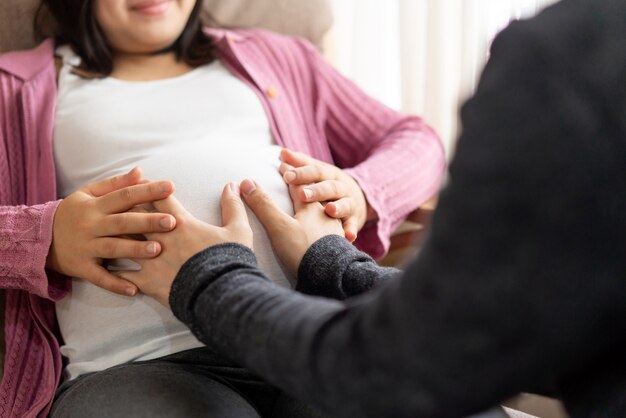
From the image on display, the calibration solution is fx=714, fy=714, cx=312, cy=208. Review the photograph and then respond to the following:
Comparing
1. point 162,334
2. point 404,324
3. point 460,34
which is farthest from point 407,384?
point 460,34

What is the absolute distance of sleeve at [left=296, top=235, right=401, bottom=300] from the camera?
2.89ft

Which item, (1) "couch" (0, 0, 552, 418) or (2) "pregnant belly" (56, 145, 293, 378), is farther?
(1) "couch" (0, 0, 552, 418)

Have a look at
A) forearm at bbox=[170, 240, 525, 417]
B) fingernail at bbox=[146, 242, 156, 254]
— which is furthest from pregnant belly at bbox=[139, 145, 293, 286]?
forearm at bbox=[170, 240, 525, 417]

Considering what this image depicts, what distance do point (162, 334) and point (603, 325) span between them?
603 millimetres

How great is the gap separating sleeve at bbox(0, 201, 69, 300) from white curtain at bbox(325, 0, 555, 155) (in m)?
0.80

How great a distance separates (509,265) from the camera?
18.8 inches

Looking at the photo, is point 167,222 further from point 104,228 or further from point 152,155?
point 152,155

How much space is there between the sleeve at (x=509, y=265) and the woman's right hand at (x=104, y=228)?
17.4 inches

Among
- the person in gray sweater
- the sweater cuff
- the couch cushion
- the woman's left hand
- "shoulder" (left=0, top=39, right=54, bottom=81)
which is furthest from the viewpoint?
the couch cushion

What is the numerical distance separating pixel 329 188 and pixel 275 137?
228 millimetres

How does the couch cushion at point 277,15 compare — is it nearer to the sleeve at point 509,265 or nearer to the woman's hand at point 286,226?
the woman's hand at point 286,226

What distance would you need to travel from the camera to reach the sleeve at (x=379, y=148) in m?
1.21

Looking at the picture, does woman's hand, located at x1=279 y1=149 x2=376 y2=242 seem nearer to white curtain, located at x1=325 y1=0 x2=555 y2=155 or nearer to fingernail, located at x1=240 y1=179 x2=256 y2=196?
fingernail, located at x1=240 y1=179 x2=256 y2=196

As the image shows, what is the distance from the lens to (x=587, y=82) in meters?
0.47
